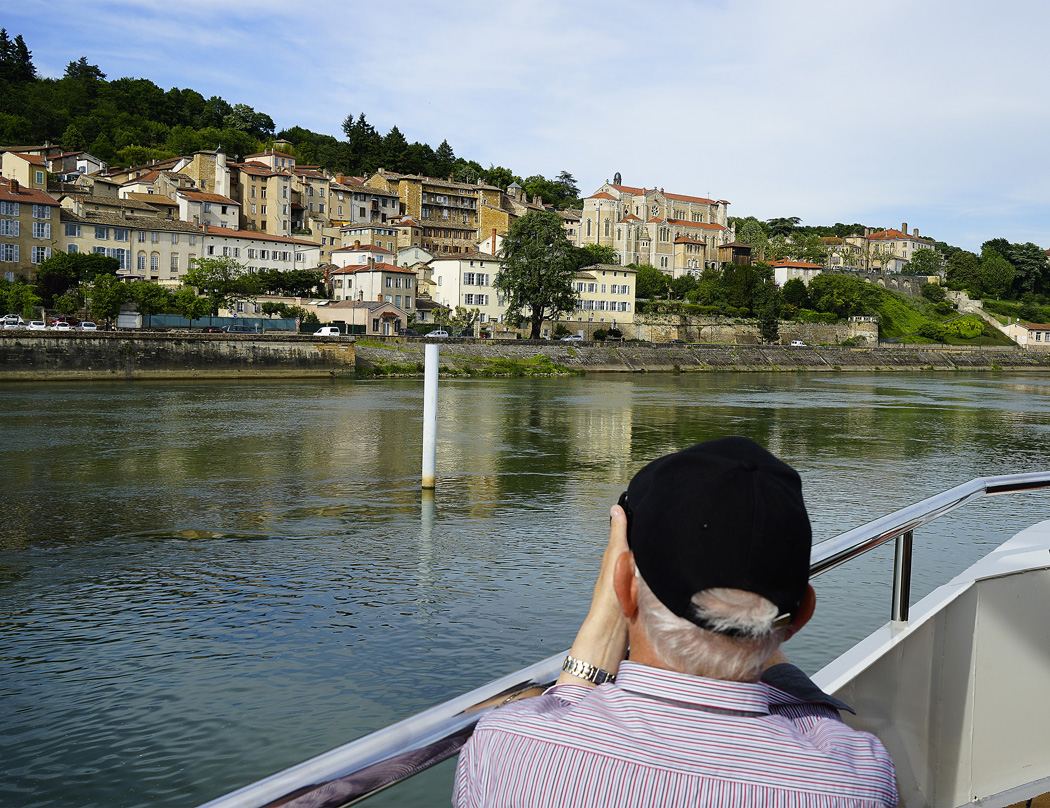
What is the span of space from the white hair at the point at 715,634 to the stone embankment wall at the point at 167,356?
1783 inches

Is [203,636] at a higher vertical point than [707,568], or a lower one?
lower

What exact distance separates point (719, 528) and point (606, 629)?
1.23 feet

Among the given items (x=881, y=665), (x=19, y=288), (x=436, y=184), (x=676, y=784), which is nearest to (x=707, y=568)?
(x=676, y=784)

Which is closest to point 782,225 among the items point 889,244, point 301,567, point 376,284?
point 889,244

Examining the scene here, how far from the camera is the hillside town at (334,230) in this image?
64875 mm

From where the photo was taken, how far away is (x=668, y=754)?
4.68 ft

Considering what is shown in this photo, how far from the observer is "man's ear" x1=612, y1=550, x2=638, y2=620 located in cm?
156

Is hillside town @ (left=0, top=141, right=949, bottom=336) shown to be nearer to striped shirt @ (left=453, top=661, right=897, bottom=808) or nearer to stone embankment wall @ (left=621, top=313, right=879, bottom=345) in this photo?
stone embankment wall @ (left=621, top=313, right=879, bottom=345)

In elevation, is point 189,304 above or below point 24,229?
below

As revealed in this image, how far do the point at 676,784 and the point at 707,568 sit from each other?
34 cm

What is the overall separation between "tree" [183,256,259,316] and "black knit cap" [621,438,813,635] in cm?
5943

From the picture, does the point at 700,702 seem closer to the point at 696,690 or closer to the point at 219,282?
the point at 696,690

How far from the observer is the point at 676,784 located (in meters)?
1.42

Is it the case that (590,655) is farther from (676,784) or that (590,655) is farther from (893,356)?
(893,356)
